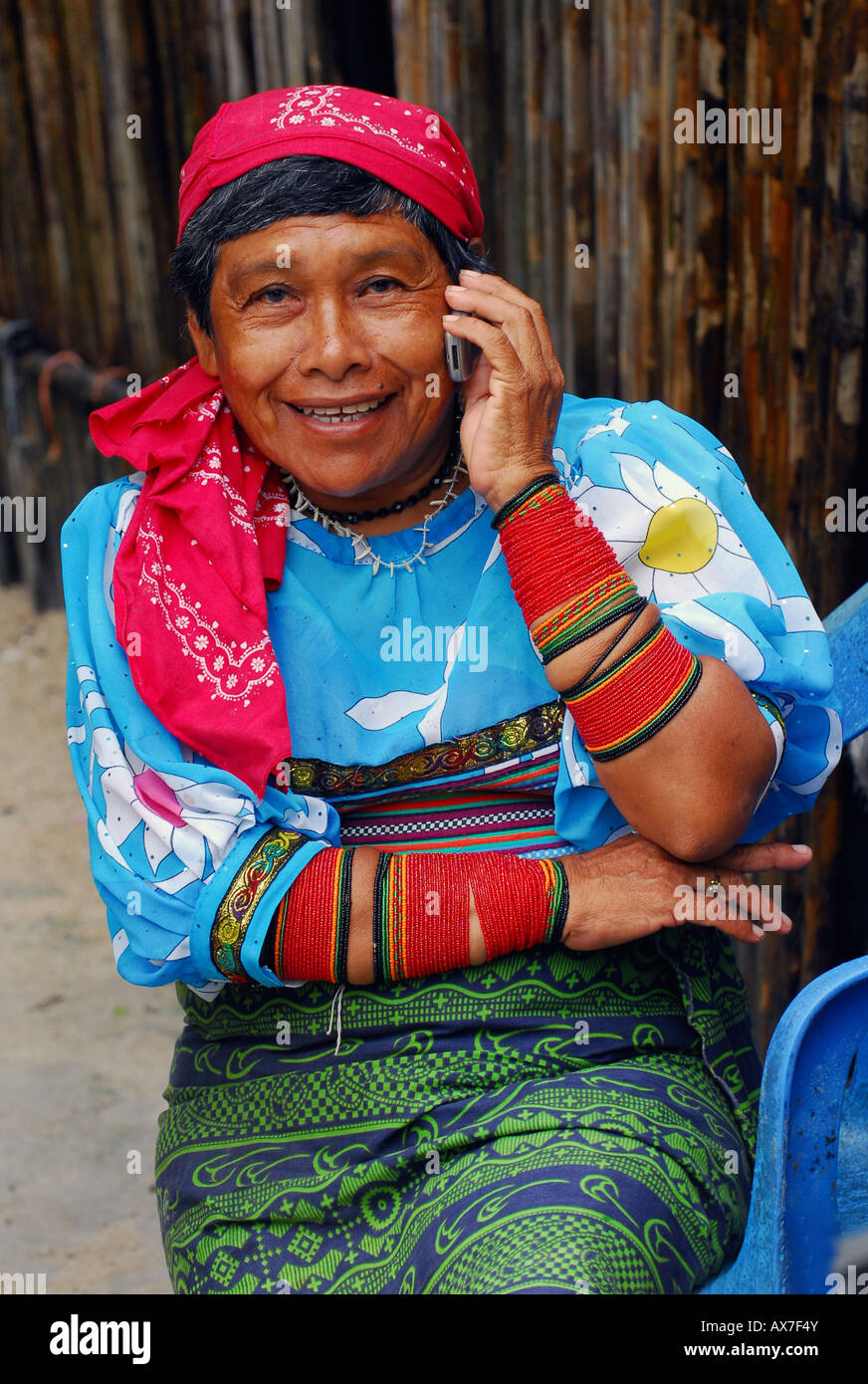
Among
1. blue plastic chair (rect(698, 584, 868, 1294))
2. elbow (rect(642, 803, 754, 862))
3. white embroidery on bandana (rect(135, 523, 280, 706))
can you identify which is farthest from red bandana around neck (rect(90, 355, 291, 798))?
blue plastic chair (rect(698, 584, 868, 1294))

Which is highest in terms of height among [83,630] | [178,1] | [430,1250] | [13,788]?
[178,1]

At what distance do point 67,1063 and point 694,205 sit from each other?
2678mm

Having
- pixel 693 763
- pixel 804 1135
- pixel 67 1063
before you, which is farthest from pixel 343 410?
pixel 67 1063

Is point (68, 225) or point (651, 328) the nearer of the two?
point (651, 328)

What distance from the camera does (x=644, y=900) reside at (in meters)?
2.04

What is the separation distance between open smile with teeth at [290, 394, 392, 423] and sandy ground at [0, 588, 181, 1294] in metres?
1.98

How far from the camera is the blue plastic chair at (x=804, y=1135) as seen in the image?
Result: 1704 millimetres

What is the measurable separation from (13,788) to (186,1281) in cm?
381

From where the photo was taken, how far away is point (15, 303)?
22.9 ft

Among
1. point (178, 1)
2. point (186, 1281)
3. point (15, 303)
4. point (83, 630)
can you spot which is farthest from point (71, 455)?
point (186, 1281)

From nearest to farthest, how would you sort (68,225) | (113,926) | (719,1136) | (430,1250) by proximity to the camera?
(430,1250)
(719,1136)
(113,926)
(68,225)

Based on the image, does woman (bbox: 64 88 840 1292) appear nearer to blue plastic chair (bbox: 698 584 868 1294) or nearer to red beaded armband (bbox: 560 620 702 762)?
red beaded armband (bbox: 560 620 702 762)

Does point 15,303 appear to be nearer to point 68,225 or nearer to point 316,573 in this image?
point 68,225

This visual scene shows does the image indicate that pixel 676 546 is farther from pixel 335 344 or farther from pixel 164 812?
pixel 164 812
